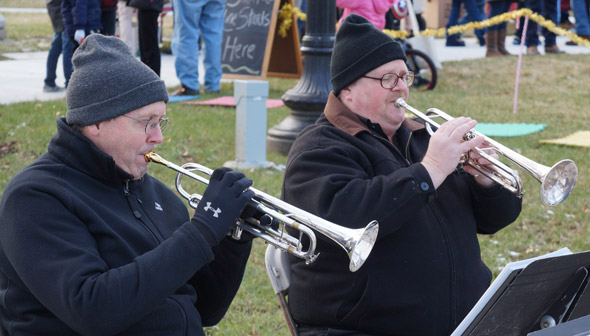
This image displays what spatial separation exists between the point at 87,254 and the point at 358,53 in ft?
4.76

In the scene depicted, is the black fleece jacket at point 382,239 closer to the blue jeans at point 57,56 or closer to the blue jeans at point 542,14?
the blue jeans at point 57,56

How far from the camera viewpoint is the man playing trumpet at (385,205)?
2.92 metres

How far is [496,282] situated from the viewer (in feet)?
7.69

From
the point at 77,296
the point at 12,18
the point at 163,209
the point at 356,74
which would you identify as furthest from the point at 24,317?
the point at 12,18

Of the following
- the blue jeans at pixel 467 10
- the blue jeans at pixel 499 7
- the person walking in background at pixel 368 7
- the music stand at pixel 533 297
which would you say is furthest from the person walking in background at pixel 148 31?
the blue jeans at pixel 467 10

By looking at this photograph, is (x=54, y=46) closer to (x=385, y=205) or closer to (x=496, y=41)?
(x=496, y=41)

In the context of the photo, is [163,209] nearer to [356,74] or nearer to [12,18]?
[356,74]

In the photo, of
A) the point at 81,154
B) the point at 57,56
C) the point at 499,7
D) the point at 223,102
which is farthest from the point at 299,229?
the point at 499,7

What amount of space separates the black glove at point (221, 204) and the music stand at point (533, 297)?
2.44ft

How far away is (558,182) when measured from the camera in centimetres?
323

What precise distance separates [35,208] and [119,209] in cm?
31

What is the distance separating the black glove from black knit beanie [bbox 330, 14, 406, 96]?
36.6 inches

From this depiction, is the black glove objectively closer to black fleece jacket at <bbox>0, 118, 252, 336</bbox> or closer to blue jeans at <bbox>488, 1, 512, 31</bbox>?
black fleece jacket at <bbox>0, 118, 252, 336</bbox>

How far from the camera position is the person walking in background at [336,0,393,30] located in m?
9.19
